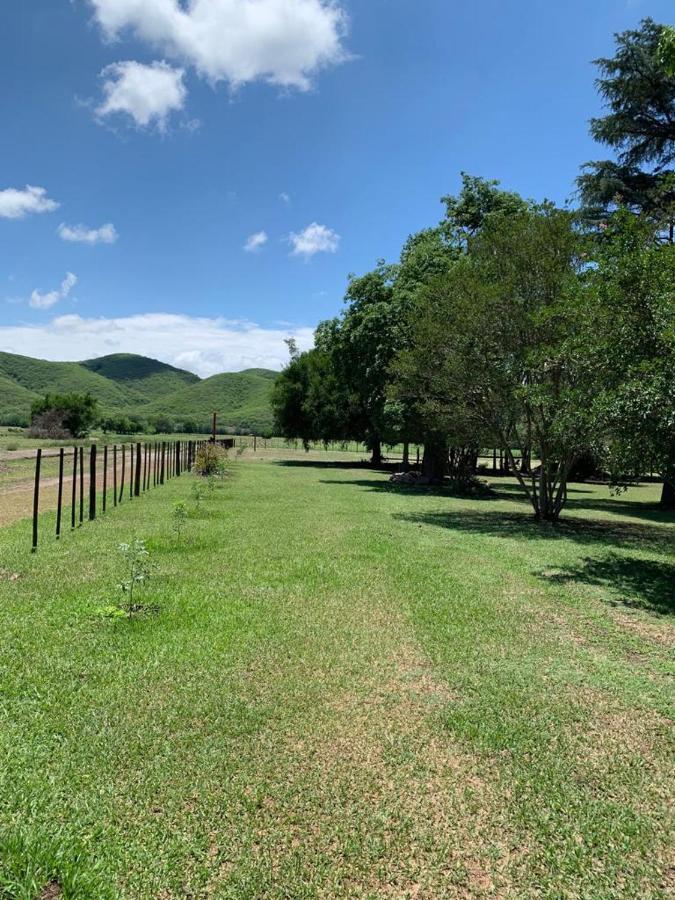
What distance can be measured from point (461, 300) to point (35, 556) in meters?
9.98

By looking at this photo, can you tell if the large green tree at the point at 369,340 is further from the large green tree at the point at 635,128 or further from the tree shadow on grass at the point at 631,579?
the tree shadow on grass at the point at 631,579

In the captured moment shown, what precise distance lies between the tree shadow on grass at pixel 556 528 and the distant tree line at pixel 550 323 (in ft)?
2.65

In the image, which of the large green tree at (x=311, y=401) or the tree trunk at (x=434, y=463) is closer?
the tree trunk at (x=434, y=463)

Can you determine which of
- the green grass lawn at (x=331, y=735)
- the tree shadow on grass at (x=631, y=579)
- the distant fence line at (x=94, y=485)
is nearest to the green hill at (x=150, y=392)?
the distant fence line at (x=94, y=485)

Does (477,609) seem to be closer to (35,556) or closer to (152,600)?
(152,600)

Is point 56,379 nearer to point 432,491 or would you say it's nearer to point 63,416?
point 63,416

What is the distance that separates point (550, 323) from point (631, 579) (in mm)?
6185

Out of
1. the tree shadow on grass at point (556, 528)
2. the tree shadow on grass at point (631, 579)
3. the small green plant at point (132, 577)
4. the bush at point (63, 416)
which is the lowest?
the tree shadow on grass at point (556, 528)

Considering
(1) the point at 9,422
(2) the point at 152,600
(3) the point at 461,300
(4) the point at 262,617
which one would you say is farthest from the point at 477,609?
(1) the point at 9,422

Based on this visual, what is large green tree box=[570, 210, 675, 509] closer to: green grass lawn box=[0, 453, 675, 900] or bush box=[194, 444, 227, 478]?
green grass lawn box=[0, 453, 675, 900]

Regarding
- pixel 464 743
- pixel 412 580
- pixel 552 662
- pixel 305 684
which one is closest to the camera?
pixel 464 743

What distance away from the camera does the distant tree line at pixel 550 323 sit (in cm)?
726

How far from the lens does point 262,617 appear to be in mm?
5172

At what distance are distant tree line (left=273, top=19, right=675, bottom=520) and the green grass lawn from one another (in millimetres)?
2787
